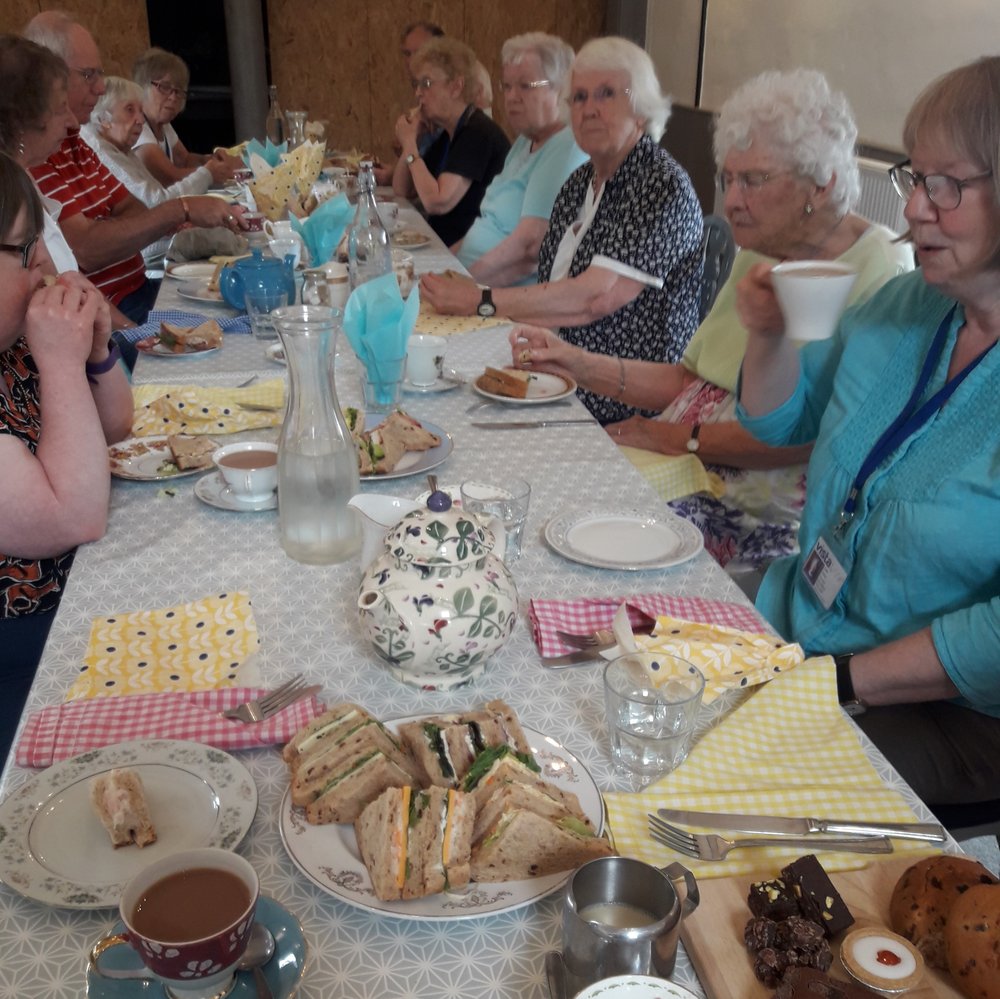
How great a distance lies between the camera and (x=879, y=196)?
3826 millimetres

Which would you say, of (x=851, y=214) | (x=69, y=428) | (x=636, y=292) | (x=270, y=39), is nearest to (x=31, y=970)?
(x=69, y=428)

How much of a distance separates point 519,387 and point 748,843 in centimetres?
119

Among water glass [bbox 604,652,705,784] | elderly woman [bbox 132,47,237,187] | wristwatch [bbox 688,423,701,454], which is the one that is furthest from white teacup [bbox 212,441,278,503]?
elderly woman [bbox 132,47,237,187]

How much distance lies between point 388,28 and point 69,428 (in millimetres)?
6408

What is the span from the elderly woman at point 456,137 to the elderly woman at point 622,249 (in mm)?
1428

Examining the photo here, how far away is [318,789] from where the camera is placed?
78 cm

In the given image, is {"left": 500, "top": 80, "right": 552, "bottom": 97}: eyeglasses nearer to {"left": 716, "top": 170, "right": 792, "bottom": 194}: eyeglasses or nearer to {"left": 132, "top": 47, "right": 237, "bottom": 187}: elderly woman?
{"left": 716, "top": 170, "right": 792, "bottom": 194}: eyeglasses

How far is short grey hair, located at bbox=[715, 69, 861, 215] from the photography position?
1.80 meters

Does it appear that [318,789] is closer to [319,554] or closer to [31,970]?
[31,970]

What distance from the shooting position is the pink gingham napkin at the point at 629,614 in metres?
1.07

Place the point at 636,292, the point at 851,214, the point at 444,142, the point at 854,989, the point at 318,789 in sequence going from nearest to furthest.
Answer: the point at 854,989 < the point at 318,789 < the point at 851,214 < the point at 636,292 < the point at 444,142

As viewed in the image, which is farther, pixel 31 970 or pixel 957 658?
pixel 957 658

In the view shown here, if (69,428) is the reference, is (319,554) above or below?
below

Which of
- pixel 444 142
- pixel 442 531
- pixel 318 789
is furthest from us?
pixel 444 142
